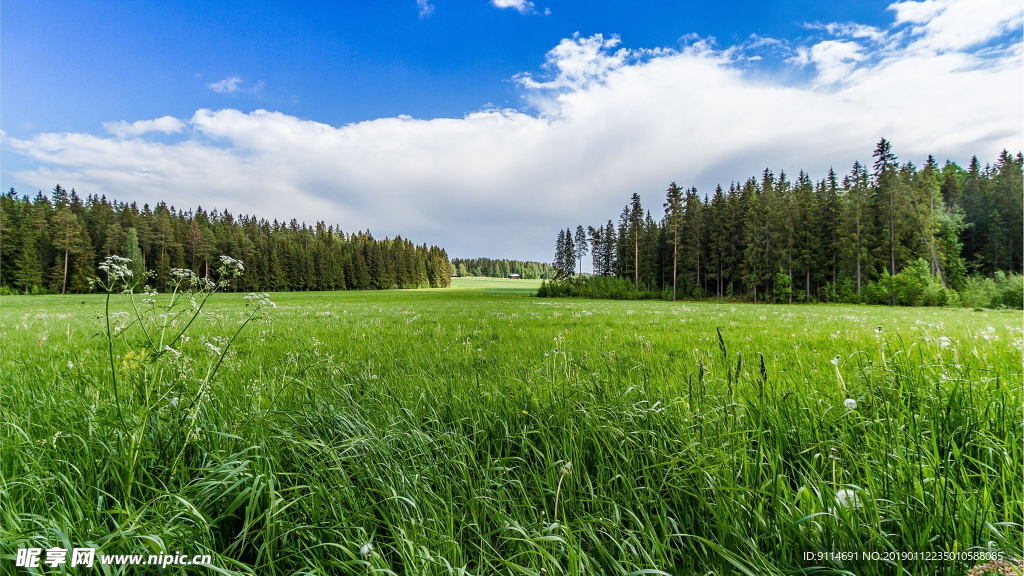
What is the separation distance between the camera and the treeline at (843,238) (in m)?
20.2

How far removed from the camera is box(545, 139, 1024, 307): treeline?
20203 millimetres

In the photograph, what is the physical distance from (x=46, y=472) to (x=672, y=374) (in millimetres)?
4978

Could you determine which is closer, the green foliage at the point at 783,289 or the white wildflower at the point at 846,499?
the white wildflower at the point at 846,499

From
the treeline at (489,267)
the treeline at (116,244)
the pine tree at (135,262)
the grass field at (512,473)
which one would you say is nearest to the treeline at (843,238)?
the grass field at (512,473)

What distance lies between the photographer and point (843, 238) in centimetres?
3319

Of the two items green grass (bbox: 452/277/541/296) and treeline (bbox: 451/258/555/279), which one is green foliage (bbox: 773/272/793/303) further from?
treeline (bbox: 451/258/555/279)

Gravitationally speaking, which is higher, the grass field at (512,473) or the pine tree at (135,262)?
the pine tree at (135,262)

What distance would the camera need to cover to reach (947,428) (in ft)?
7.76

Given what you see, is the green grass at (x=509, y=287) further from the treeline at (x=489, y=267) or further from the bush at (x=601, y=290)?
the treeline at (x=489, y=267)

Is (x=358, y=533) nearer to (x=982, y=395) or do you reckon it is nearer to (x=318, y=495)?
(x=318, y=495)

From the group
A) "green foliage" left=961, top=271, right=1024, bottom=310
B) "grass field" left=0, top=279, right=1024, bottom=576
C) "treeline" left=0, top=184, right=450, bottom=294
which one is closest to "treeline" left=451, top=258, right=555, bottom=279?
"treeline" left=0, top=184, right=450, bottom=294

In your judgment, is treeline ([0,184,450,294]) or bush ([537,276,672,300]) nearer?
treeline ([0,184,450,294])

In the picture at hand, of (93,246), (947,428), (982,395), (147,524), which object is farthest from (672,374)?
(93,246)

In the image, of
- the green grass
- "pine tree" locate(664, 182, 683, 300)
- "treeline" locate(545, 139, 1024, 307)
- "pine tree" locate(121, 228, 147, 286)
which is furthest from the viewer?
the green grass
